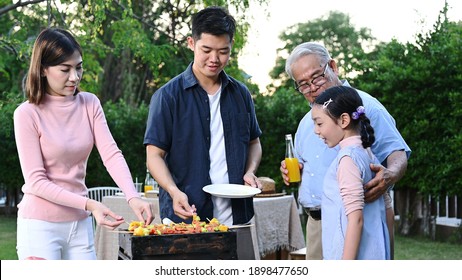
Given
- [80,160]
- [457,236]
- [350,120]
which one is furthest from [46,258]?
[457,236]

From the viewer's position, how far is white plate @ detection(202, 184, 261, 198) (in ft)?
10.1

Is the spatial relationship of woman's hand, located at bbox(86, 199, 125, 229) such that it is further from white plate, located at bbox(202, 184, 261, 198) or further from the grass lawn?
the grass lawn

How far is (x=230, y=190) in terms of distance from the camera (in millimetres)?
3162

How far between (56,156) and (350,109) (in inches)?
45.4

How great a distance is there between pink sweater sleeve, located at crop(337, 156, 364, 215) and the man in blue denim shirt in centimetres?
53

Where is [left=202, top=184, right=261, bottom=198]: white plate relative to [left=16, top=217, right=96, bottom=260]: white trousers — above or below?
above

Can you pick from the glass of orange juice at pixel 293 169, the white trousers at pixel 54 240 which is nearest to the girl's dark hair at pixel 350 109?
the glass of orange juice at pixel 293 169

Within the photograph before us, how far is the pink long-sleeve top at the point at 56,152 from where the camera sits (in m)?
2.68

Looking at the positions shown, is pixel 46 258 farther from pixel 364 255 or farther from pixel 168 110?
pixel 364 255

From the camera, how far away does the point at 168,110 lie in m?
3.25

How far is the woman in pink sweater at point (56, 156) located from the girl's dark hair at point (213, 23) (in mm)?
605

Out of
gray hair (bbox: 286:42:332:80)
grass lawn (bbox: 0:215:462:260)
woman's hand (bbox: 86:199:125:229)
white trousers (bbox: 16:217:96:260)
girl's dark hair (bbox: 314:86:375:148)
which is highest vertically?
gray hair (bbox: 286:42:332:80)

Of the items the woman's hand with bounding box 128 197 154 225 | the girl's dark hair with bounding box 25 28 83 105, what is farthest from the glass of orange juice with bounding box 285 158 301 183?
the girl's dark hair with bounding box 25 28 83 105

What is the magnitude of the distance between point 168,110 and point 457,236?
857cm
